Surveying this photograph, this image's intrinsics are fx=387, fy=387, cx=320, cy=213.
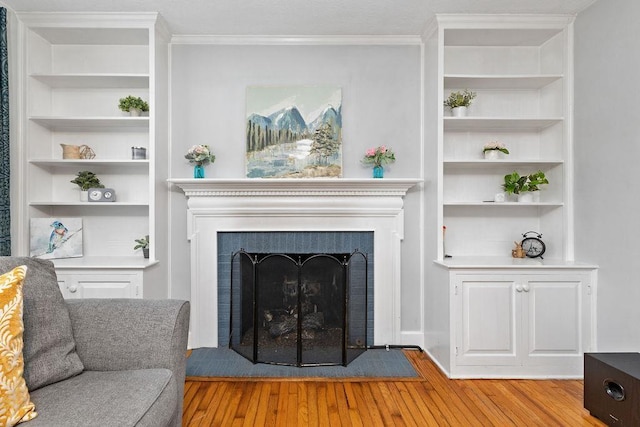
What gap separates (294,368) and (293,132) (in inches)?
72.0

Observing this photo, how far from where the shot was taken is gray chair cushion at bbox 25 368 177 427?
3.95ft

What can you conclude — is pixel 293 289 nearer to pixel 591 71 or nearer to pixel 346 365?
pixel 346 365

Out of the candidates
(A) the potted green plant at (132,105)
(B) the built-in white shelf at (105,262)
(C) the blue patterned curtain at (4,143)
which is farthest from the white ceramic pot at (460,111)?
(C) the blue patterned curtain at (4,143)

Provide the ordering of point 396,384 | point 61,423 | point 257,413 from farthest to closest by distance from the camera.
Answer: point 396,384, point 257,413, point 61,423

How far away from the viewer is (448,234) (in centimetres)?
323

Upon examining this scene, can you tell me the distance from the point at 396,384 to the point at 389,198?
1394mm

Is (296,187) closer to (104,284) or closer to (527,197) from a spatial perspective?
(104,284)

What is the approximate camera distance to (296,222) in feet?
Answer: 10.4

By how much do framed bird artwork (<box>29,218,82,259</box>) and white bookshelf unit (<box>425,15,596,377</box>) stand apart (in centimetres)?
279

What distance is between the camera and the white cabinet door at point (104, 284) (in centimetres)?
265

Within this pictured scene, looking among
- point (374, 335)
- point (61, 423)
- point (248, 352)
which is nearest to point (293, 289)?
point (248, 352)

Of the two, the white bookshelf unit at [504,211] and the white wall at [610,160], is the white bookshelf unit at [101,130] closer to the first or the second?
the white bookshelf unit at [504,211]

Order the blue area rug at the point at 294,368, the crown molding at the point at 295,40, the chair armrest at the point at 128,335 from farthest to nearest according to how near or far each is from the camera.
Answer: the crown molding at the point at 295,40 → the blue area rug at the point at 294,368 → the chair armrest at the point at 128,335

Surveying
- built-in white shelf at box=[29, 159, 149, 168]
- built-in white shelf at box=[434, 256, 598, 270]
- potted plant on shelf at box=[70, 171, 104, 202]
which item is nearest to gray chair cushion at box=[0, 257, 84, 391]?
built-in white shelf at box=[29, 159, 149, 168]
